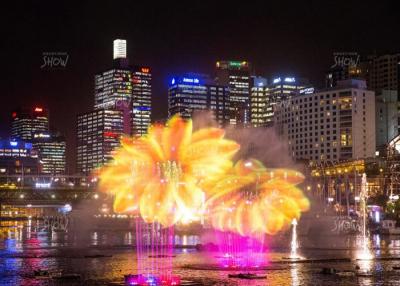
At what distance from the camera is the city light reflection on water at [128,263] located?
5436 centimetres

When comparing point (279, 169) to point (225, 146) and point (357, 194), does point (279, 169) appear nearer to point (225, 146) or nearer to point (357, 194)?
point (225, 146)

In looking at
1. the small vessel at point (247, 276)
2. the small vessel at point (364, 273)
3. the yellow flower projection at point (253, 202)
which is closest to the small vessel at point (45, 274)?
the small vessel at point (247, 276)

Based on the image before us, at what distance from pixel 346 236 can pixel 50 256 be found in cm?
4975

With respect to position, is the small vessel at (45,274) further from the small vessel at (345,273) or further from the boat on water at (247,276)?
the small vessel at (345,273)

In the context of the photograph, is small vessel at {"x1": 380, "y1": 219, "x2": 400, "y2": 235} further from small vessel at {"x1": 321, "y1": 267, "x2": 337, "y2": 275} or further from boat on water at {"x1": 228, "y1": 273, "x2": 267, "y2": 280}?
boat on water at {"x1": 228, "y1": 273, "x2": 267, "y2": 280}

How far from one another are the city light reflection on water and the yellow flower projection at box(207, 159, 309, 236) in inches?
663

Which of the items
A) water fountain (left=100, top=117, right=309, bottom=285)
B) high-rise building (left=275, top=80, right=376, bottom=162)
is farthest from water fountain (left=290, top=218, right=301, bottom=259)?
high-rise building (left=275, top=80, right=376, bottom=162)

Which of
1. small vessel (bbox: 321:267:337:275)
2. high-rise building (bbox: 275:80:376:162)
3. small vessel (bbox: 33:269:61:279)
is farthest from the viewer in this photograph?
high-rise building (bbox: 275:80:376:162)

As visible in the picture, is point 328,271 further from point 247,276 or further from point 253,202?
point 253,202

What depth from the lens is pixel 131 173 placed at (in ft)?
411

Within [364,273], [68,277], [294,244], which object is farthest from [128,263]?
[294,244]

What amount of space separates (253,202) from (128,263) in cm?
4626

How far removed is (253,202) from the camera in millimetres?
110125

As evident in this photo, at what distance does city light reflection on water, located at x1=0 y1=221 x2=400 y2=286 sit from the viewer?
2140 inches
